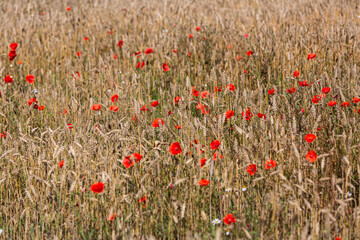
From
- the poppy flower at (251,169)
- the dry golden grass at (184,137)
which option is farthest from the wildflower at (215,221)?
the poppy flower at (251,169)

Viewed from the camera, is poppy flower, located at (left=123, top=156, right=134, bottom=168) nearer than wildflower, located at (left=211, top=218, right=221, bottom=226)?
No

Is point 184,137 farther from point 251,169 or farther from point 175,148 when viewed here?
point 251,169

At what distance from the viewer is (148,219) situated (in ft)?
5.12

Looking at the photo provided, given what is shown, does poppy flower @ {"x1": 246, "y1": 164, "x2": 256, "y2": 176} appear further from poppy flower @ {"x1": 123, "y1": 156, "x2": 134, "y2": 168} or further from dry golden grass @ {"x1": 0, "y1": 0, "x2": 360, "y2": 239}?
poppy flower @ {"x1": 123, "y1": 156, "x2": 134, "y2": 168}

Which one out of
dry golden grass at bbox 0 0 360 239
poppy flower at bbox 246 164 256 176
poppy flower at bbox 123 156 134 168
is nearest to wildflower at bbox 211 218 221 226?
dry golden grass at bbox 0 0 360 239

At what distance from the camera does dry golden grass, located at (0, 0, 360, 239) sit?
1.52 metres

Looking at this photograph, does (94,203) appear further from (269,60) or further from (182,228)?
(269,60)

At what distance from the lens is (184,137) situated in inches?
74.0

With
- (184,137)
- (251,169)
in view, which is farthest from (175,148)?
(251,169)

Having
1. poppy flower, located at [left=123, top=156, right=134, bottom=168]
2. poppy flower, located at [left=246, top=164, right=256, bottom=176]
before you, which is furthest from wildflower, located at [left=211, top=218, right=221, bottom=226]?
poppy flower, located at [left=123, top=156, right=134, bottom=168]

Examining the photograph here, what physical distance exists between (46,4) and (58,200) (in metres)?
6.28

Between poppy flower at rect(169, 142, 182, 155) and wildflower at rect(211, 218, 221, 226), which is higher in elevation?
poppy flower at rect(169, 142, 182, 155)

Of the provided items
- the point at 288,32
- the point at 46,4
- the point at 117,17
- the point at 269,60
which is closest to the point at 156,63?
the point at 269,60

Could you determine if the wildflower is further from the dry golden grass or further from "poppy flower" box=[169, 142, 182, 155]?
"poppy flower" box=[169, 142, 182, 155]
